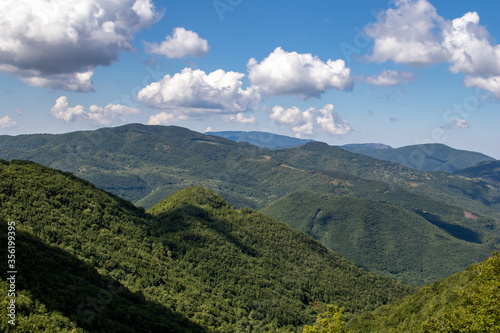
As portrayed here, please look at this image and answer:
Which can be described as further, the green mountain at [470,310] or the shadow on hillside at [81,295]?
the shadow on hillside at [81,295]

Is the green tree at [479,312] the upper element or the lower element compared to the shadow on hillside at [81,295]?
upper

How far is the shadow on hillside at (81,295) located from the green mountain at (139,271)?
0.96 ft

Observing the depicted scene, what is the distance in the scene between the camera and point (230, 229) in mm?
195375

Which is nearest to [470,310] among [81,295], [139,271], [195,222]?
[81,295]

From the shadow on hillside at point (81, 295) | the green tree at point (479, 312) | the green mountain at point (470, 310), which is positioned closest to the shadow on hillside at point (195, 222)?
the shadow on hillside at point (81, 295)

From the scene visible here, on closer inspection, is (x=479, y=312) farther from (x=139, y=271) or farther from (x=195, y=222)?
(x=195, y=222)

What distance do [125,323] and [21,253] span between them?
28378mm

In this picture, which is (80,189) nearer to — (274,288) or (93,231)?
(93,231)

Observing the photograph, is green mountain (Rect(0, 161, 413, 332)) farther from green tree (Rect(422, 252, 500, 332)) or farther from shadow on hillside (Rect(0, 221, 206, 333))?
green tree (Rect(422, 252, 500, 332))

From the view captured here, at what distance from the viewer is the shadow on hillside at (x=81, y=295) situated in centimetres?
6156

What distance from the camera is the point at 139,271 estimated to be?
12156cm

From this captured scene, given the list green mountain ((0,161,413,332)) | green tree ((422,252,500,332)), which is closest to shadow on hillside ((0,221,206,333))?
green mountain ((0,161,413,332))

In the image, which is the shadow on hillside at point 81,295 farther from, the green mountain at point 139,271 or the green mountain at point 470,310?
the green mountain at point 470,310

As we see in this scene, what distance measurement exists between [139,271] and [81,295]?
5388 centimetres
